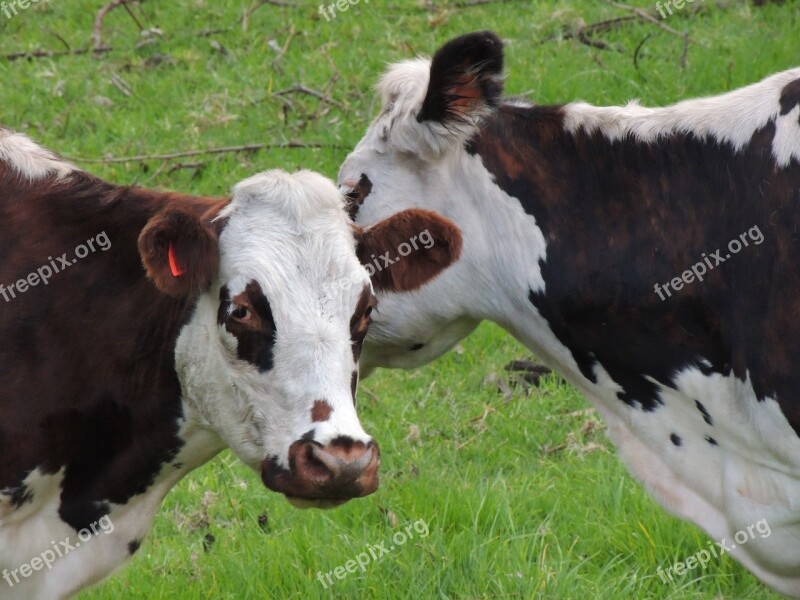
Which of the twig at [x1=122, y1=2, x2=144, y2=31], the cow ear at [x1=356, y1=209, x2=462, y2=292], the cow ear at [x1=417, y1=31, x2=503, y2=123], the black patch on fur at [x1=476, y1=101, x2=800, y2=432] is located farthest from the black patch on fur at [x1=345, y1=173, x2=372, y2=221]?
the twig at [x1=122, y1=2, x2=144, y2=31]

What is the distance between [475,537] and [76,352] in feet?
6.29

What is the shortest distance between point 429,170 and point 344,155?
456 centimetres

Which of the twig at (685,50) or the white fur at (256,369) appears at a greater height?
the white fur at (256,369)

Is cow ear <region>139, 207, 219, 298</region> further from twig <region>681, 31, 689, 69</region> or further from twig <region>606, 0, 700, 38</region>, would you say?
twig <region>606, 0, 700, 38</region>

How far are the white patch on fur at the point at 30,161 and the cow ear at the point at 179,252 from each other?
801 mm

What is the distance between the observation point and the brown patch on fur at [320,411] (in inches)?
150

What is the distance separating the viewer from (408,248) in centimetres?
448

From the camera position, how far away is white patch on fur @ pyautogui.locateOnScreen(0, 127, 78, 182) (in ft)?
15.0

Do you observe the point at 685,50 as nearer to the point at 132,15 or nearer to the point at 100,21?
the point at 132,15

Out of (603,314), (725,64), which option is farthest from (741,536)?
(725,64)

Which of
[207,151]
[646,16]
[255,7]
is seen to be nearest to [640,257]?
[207,151]

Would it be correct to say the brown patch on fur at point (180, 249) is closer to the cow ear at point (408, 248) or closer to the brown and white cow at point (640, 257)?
the cow ear at point (408, 248)

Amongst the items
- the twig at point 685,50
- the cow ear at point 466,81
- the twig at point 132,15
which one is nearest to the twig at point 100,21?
the twig at point 132,15

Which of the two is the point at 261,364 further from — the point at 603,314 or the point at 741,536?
the point at 741,536
